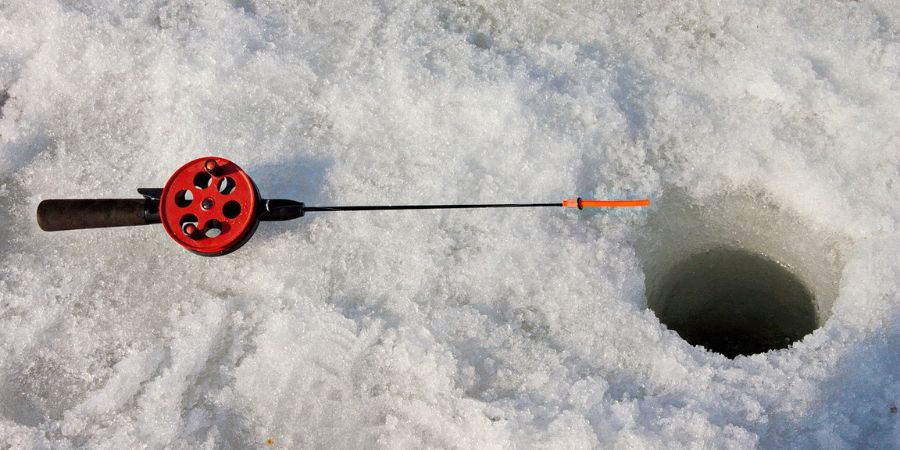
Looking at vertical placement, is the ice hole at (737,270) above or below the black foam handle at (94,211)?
above

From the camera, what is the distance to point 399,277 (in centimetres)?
221

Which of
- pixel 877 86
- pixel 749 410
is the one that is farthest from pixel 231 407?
pixel 877 86

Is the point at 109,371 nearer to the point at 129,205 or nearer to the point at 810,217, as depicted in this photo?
the point at 129,205

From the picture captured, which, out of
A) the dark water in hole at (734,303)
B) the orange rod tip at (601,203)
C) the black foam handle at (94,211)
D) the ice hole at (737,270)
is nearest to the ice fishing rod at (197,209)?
the black foam handle at (94,211)

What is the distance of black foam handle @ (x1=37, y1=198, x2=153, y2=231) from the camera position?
2109 millimetres

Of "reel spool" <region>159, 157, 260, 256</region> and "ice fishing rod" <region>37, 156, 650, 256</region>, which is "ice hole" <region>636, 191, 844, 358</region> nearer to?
"ice fishing rod" <region>37, 156, 650, 256</region>

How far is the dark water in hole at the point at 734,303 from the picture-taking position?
2.48 meters

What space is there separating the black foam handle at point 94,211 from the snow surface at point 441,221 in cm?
22

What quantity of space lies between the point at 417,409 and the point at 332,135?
106 cm

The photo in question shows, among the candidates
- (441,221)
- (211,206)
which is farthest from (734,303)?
(211,206)

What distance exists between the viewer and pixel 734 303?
2.64 meters

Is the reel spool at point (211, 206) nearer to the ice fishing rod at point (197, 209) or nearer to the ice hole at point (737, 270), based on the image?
the ice fishing rod at point (197, 209)

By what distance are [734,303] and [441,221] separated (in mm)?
1263

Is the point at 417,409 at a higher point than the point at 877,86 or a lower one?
lower
